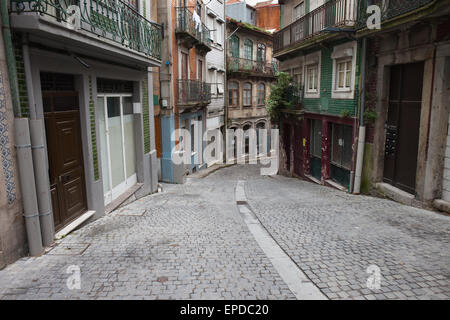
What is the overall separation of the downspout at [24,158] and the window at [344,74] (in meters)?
9.57

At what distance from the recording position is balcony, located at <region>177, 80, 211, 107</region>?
48.8ft

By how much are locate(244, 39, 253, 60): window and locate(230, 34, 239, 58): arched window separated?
1037mm

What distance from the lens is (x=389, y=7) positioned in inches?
321

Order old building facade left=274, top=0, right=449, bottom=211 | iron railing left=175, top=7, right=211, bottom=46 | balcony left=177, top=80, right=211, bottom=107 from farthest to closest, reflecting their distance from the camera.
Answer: balcony left=177, top=80, right=211, bottom=107
iron railing left=175, top=7, right=211, bottom=46
old building facade left=274, top=0, right=449, bottom=211

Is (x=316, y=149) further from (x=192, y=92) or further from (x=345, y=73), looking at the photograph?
(x=192, y=92)

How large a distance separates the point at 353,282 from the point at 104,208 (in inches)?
213

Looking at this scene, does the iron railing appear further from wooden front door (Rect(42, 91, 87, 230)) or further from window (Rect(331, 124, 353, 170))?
wooden front door (Rect(42, 91, 87, 230))

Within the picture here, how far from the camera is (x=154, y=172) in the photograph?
11.1 m

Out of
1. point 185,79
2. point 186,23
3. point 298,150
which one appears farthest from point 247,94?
point 186,23

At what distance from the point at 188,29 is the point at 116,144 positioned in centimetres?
826

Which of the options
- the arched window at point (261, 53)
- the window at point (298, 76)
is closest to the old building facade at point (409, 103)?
the window at point (298, 76)

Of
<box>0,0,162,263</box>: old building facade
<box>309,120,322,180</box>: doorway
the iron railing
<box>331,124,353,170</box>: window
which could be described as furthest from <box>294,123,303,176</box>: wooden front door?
<box>0,0,162,263</box>: old building facade
